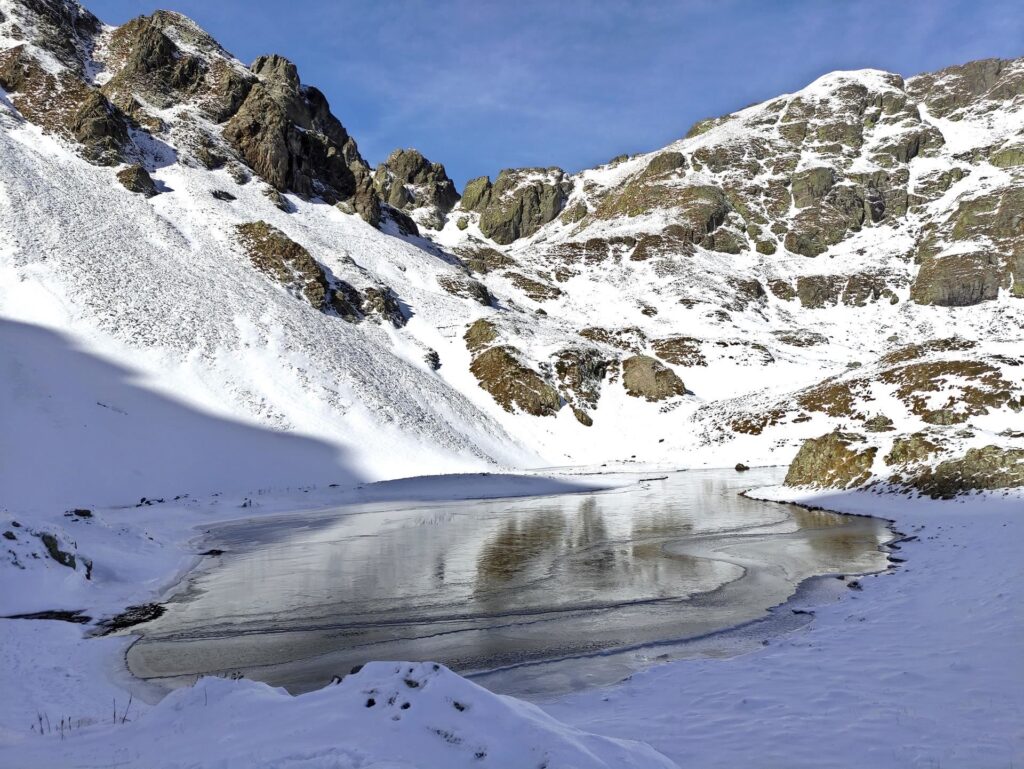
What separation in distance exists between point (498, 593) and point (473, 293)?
79515 mm

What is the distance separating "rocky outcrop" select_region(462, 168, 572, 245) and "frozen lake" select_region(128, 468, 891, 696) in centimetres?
16861

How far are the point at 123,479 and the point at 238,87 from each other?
3558 inches

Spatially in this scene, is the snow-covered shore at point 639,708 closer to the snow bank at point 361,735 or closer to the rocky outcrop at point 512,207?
the snow bank at point 361,735

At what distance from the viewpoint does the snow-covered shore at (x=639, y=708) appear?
4.96m

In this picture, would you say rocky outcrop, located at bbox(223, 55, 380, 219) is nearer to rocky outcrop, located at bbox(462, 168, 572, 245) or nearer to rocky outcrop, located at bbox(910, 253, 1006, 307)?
rocky outcrop, located at bbox(462, 168, 572, 245)

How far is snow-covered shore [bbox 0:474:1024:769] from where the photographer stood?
4965mm

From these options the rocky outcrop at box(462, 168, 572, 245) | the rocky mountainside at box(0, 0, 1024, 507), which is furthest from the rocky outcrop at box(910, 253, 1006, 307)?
the rocky outcrop at box(462, 168, 572, 245)

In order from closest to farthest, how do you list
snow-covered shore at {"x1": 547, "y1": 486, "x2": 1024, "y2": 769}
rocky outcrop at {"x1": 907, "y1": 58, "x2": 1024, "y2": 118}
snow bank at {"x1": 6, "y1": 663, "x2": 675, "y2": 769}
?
snow bank at {"x1": 6, "y1": 663, "x2": 675, "y2": 769}
snow-covered shore at {"x1": 547, "y1": 486, "x2": 1024, "y2": 769}
rocky outcrop at {"x1": 907, "y1": 58, "x2": 1024, "y2": 118}

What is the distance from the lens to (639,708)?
23.5ft

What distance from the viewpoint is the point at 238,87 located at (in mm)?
101625

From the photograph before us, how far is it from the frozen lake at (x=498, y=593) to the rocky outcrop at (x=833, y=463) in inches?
220

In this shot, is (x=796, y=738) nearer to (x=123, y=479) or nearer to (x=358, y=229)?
(x=123, y=479)

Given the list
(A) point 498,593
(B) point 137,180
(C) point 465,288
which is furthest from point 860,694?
(C) point 465,288

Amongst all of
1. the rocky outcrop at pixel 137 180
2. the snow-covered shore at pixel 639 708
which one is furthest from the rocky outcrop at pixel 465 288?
the snow-covered shore at pixel 639 708
